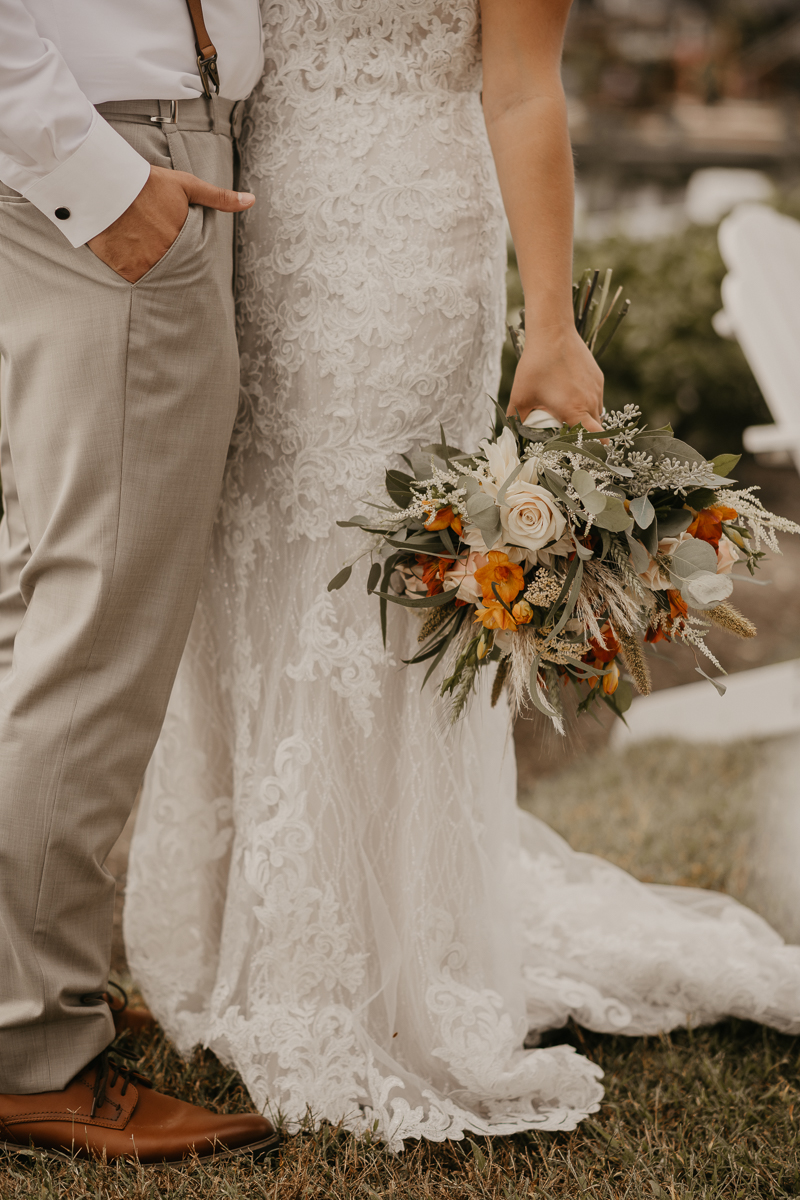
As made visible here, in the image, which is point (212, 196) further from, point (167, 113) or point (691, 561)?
point (691, 561)

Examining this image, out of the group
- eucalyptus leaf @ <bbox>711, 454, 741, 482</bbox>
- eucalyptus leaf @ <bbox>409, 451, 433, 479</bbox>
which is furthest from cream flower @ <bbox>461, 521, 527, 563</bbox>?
eucalyptus leaf @ <bbox>711, 454, 741, 482</bbox>

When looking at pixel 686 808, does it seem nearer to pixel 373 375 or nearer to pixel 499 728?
pixel 499 728

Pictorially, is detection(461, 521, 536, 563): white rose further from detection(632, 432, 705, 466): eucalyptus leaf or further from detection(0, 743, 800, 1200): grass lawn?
detection(0, 743, 800, 1200): grass lawn

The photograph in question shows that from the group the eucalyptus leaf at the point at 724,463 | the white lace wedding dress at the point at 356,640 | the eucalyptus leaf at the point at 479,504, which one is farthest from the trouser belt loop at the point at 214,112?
the eucalyptus leaf at the point at 724,463

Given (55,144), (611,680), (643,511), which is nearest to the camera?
(55,144)

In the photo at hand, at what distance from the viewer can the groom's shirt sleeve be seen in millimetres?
1246

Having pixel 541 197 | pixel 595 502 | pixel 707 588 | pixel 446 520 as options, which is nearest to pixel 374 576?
pixel 446 520

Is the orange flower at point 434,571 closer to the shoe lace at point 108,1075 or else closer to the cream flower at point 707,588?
the cream flower at point 707,588

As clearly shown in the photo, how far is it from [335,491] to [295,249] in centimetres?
38

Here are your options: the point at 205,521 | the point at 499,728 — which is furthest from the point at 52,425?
the point at 499,728

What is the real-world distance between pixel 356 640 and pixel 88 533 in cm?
45

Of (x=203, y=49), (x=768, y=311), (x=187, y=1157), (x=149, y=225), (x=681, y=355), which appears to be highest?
(x=681, y=355)

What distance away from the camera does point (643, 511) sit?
4.48ft

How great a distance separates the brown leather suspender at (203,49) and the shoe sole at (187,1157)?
152 cm
